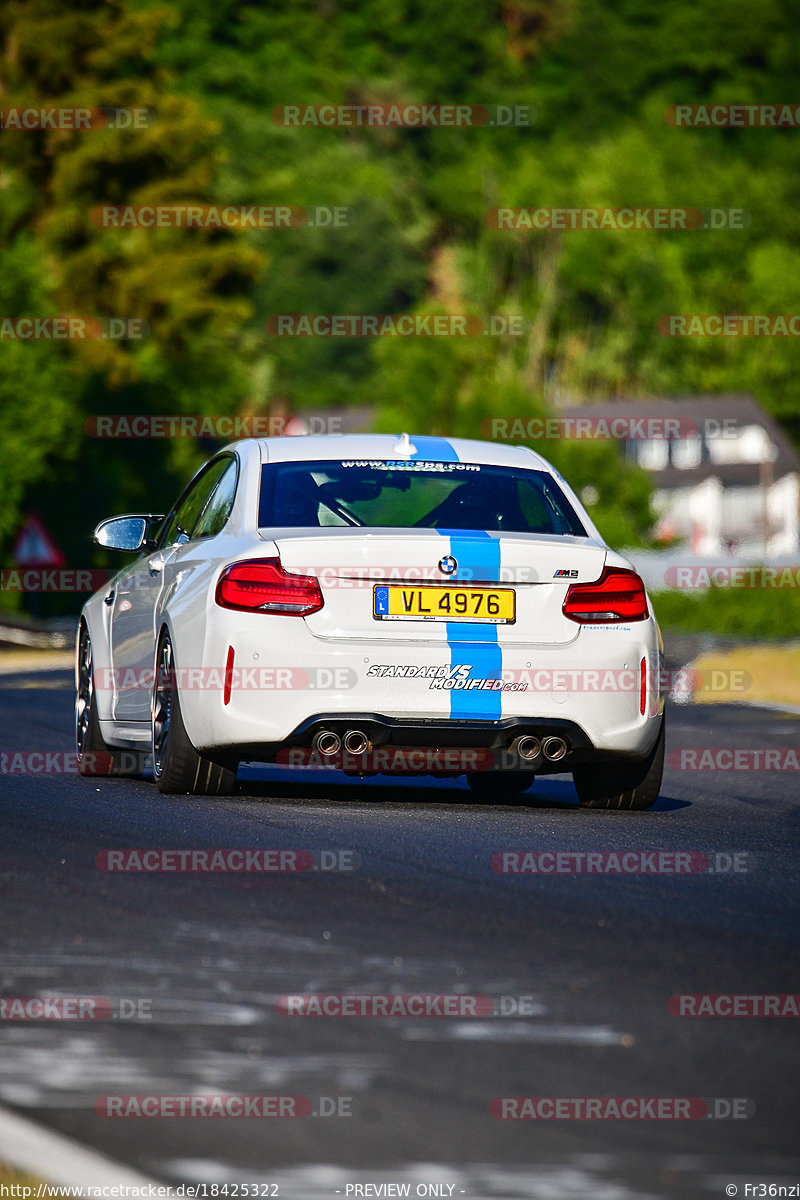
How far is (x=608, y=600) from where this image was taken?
9234 millimetres

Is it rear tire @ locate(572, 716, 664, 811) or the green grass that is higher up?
rear tire @ locate(572, 716, 664, 811)

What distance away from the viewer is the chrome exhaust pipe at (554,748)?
30.0ft

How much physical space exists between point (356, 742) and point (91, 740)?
8.97 feet

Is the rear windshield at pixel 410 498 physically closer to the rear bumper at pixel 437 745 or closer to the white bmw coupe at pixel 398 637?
the white bmw coupe at pixel 398 637

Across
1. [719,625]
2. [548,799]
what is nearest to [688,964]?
[548,799]

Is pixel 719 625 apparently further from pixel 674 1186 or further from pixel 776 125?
pixel 776 125

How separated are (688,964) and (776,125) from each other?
411ft

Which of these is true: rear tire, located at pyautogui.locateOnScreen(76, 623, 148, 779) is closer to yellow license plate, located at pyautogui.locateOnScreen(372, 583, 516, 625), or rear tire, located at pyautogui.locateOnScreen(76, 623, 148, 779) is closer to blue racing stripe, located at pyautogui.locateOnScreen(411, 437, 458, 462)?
blue racing stripe, located at pyautogui.locateOnScreen(411, 437, 458, 462)

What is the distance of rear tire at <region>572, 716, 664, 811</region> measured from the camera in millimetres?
9688

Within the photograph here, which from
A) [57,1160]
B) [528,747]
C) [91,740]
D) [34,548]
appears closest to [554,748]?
[528,747]

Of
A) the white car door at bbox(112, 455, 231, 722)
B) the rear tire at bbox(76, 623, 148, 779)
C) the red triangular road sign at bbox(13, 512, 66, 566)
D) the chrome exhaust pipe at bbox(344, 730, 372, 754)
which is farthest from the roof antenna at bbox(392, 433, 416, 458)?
the red triangular road sign at bbox(13, 512, 66, 566)

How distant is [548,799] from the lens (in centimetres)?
1073

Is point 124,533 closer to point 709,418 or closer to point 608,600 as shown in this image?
point 608,600

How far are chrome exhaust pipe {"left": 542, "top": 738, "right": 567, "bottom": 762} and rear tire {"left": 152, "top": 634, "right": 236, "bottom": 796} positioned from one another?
1.42 m
